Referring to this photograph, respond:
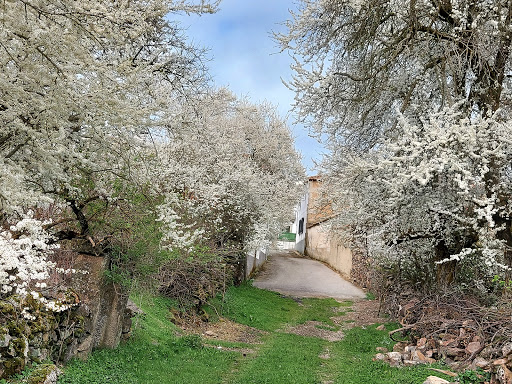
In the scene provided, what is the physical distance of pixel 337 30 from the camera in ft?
38.6

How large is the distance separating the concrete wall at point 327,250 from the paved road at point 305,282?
649mm

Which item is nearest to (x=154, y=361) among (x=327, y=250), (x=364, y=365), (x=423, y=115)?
(x=364, y=365)

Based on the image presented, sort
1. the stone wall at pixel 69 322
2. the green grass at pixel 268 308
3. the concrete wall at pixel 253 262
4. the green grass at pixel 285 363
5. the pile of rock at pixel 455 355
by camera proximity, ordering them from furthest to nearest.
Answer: the concrete wall at pixel 253 262, the green grass at pixel 268 308, the green grass at pixel 285 363, the pile of rock at pixel 455 355, the stone wall at pixel 69 322

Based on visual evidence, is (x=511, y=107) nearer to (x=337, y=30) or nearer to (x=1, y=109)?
(x=337, y=30)

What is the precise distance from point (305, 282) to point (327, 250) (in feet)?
32.5

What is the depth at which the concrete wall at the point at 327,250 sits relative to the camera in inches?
1079

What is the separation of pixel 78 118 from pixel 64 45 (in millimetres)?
1107

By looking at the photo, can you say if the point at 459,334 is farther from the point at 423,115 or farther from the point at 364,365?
the point at 423,115

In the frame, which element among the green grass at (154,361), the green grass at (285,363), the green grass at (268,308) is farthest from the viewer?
the green grass at (268,308)

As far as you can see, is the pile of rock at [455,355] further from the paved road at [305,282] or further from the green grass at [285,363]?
the paved road at [305,282]

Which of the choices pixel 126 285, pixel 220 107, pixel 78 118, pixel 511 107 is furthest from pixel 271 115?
pixel 78 118

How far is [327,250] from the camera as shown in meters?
34.5

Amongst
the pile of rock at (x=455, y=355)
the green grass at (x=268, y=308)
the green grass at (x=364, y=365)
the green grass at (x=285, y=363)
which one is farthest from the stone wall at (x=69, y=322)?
the green grass at (x=268, y=308)

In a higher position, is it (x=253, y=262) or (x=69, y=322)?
(x=253, y=262)
